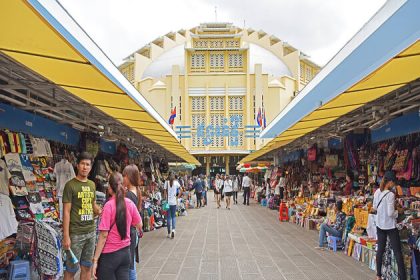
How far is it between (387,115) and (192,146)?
33.0 meters

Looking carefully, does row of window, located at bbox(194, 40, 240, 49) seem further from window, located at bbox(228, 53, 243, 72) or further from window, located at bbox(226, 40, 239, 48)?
window, located at bbox(228, 53, 243, 72)

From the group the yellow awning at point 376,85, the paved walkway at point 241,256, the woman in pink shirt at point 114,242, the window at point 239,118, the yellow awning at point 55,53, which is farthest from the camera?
the window at point 239,118

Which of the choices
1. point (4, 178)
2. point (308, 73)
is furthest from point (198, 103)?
point (4, 178)

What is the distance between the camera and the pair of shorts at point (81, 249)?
4453 mm

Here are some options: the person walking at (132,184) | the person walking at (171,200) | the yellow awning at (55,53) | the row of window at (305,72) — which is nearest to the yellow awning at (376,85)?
the person walking at (132,184)

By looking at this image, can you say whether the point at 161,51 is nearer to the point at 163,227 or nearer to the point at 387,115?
the point at 163,227

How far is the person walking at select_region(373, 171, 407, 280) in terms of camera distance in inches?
219

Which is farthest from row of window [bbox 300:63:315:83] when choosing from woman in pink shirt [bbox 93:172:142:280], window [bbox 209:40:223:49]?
woman in pink shirt [bbox 93:172:142:280]

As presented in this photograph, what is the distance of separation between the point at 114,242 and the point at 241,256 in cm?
457

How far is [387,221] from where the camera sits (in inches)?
221

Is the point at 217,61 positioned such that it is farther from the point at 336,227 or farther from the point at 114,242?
the point at 114,242

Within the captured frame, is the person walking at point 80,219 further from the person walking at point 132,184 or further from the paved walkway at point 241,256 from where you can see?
the paved walkway at point 241,256

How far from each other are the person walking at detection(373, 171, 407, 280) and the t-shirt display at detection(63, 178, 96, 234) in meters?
3.57

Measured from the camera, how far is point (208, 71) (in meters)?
40.7
